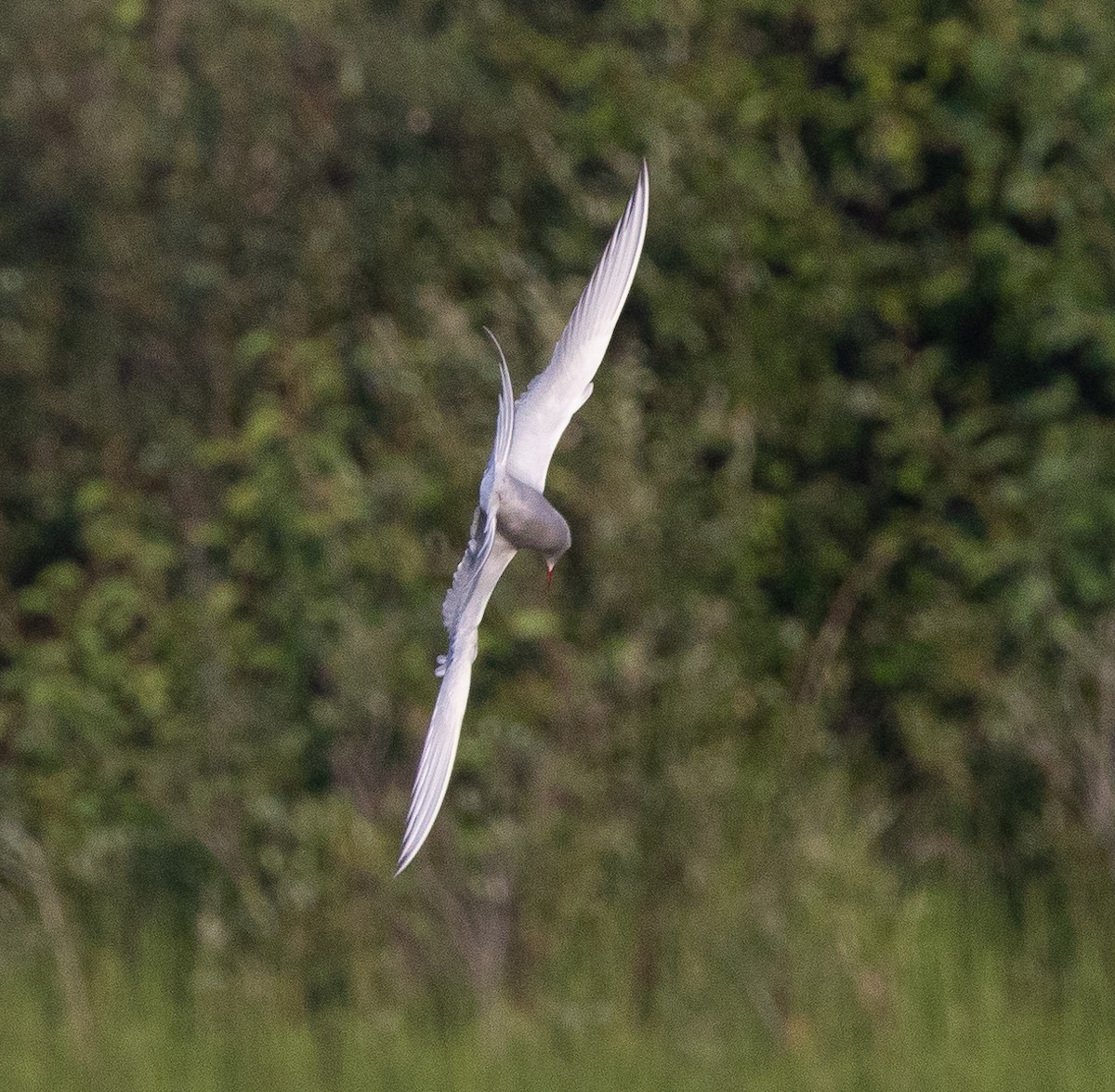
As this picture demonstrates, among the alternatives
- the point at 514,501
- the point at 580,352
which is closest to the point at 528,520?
the point at 514,501

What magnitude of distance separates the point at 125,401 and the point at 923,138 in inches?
91.3

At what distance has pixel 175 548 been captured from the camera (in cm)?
640

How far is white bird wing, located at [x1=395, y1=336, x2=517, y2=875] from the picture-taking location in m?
2.55

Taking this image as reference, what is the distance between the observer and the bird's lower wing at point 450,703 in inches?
101

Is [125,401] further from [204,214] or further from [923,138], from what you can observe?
[923,138]

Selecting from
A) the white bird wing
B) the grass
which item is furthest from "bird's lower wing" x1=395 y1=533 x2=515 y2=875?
the grass

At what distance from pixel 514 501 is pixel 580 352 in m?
0.52

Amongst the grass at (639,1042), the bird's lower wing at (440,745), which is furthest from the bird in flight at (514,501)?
the grass at (639,1042)

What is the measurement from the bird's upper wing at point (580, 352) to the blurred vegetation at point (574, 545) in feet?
5.27

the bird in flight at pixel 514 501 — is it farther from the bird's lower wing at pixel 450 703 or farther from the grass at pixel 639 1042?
the grass at pixel 639 1042

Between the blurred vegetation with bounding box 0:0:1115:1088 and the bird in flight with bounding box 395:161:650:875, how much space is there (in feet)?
5.30

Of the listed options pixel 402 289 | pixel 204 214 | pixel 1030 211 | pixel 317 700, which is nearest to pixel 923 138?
pixel 1030 211

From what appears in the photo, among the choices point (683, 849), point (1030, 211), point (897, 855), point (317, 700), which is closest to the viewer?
point (683, 849)

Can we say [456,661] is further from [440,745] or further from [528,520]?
[528,520]
